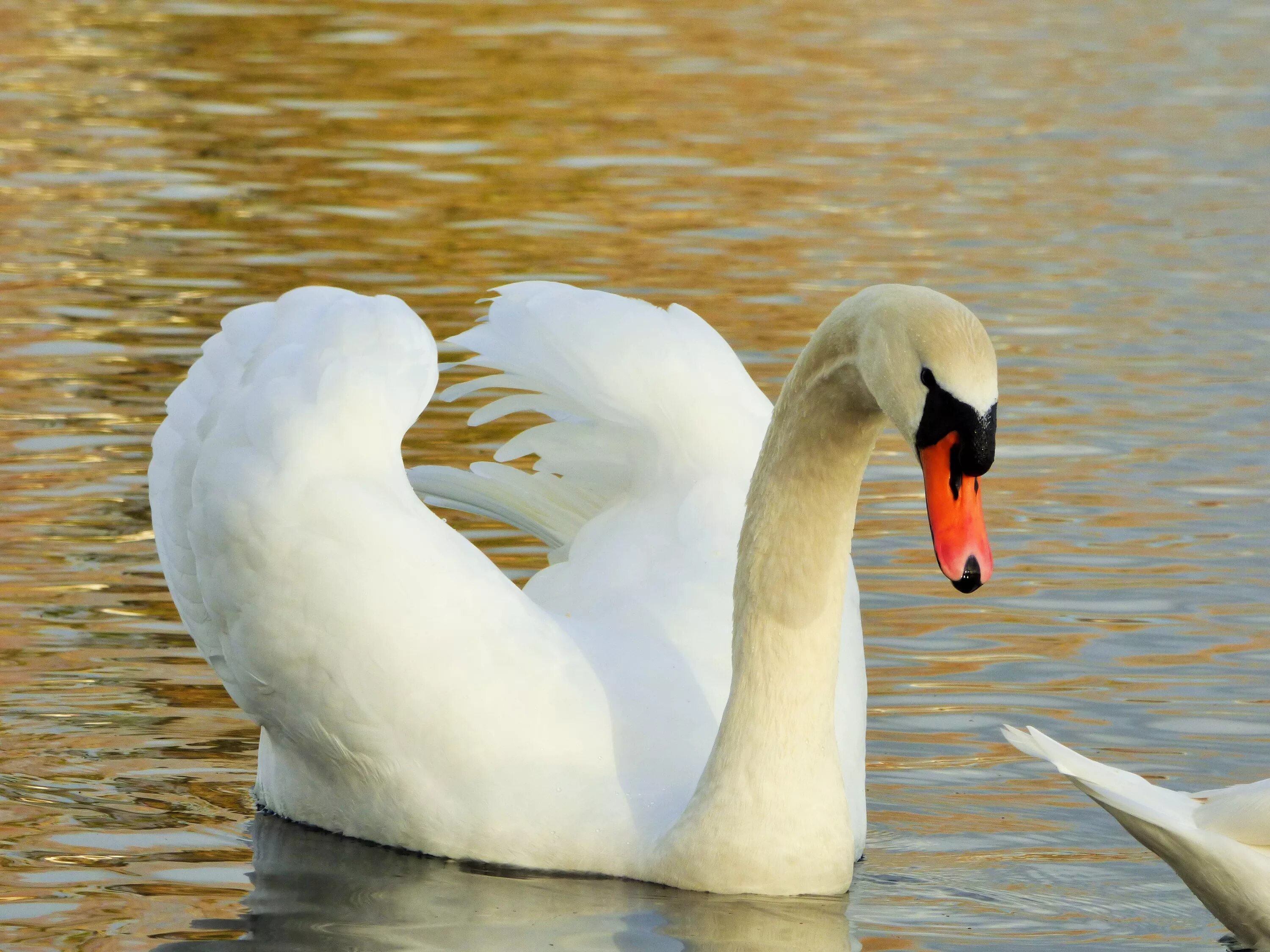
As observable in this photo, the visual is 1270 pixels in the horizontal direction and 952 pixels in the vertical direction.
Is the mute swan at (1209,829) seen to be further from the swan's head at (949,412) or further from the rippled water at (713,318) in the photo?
the swan's head at (949,412)

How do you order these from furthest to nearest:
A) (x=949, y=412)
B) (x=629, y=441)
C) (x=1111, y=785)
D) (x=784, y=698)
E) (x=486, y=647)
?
1. (x=629, y=441)
2. (x=486, y=647)
3. (x=784, y=698)
4. (x=1111, y=785)
5. (x=949, y=412)

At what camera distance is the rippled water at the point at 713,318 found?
229 inches

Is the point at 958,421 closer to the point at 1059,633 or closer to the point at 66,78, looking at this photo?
the point at 1059,633

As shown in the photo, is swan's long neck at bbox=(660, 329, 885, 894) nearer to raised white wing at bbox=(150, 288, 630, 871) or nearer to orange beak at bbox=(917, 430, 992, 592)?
raised white wing at bbox=(150, 288, 630, 871)

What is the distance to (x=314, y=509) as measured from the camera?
18.4 ft

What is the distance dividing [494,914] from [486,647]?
60 cm

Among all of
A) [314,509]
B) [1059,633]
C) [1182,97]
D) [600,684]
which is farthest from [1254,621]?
[1182,97]

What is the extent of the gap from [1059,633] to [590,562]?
6.46 feet

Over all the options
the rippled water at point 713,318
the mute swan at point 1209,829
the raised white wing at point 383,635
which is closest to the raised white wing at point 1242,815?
the mute swan at point 1209,829

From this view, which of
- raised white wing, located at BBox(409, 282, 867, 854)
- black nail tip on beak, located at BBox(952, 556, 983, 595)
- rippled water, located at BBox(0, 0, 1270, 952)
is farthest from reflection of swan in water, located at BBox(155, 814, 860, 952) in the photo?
black nail tip on beak, located at BBox(952, 556, 983, 595)

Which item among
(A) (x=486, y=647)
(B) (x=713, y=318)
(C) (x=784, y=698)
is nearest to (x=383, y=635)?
(A) (x=486, y=647)

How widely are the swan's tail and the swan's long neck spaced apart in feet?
1.80

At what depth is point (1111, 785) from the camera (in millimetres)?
5191

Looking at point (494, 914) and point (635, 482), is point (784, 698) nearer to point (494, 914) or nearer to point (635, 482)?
point (494, 914)
